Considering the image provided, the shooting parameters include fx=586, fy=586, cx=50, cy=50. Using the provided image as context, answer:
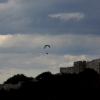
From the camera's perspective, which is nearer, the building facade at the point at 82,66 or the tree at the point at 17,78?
the building facade at the point at 82,66

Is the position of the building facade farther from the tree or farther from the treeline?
Answer: the tree

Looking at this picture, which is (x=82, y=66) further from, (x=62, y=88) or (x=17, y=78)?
(x=17, y=78)

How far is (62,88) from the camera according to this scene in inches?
2090

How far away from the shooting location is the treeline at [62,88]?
5088cm

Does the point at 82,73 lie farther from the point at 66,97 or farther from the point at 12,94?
the point at 66,97

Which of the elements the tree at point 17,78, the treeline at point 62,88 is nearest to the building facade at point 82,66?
the treeline at point 62,88

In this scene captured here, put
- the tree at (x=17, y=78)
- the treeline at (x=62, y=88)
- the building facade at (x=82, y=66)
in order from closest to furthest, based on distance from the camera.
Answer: the treeline at (x=62, y=88) < the building facade at (x=82, y=66) < the tree at (x=17, y=78)

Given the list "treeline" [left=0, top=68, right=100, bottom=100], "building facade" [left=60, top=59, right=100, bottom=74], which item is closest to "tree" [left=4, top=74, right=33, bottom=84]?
"building facade" [left=60, top=59, right=100, bottom=74]

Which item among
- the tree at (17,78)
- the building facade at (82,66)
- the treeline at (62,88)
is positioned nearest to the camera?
the treeline at (62,88)

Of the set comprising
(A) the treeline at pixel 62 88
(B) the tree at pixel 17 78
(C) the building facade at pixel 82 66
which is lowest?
(A) the treeline at pixel 62 88

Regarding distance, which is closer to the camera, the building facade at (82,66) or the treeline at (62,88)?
the treeline at (62,88)

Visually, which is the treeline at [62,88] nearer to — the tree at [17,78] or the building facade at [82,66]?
the building facade at [82,66]

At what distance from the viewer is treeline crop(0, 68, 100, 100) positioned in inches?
2003

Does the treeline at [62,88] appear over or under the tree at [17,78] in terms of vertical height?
under
